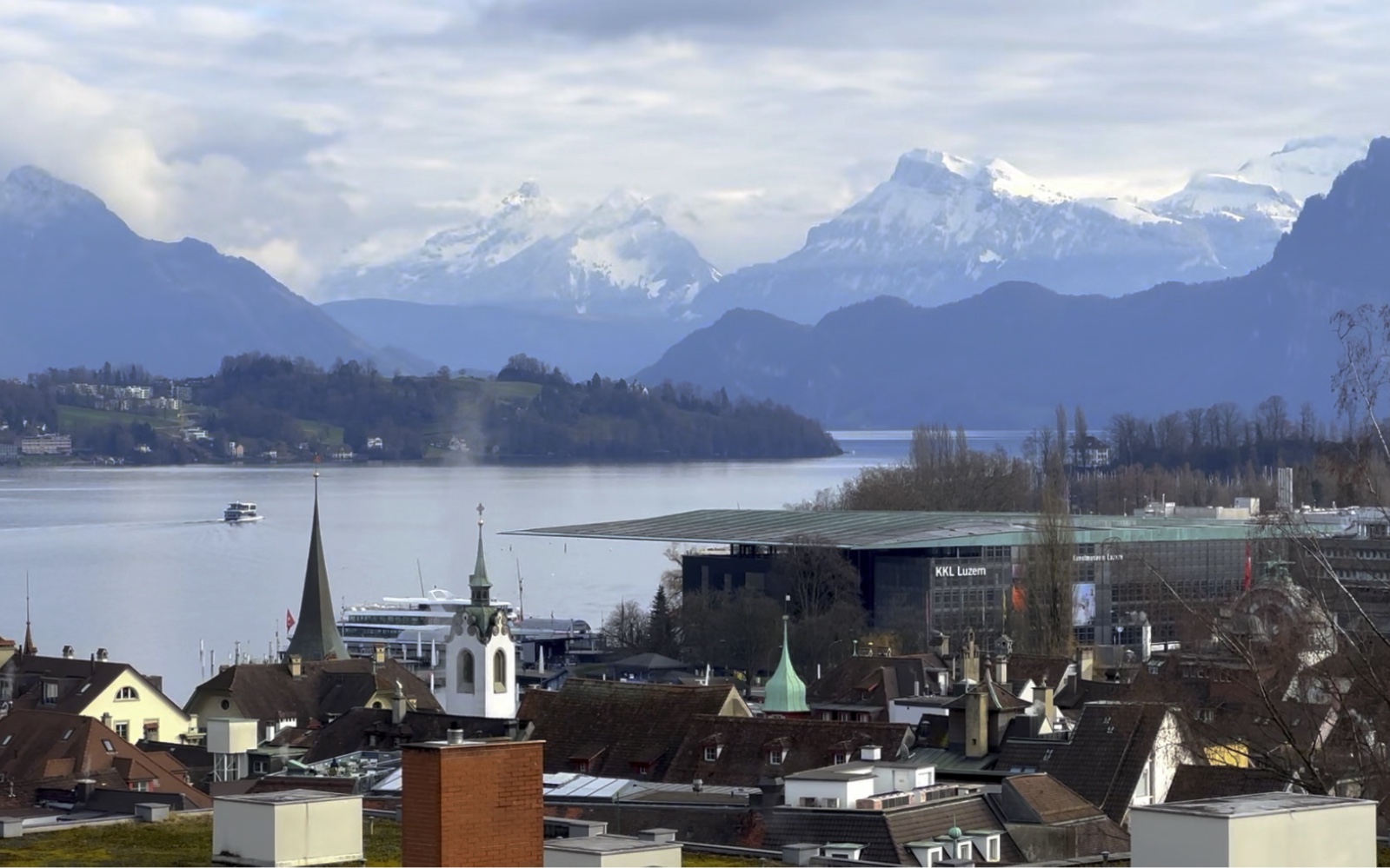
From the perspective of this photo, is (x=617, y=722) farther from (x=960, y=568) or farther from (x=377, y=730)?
(x=960, y=568)

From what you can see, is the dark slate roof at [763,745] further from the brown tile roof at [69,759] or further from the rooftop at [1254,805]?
the rooftop at [1254,805]

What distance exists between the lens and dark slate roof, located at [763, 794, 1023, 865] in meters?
23.5

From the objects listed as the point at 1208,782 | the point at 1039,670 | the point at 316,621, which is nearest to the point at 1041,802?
the point at 1208,782

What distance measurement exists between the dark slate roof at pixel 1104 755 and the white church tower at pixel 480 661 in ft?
42.2

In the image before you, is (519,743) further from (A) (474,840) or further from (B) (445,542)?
(B) (445,542)

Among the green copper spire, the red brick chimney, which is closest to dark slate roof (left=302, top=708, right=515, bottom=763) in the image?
the green copper spire

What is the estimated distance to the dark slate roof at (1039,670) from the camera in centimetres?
4903

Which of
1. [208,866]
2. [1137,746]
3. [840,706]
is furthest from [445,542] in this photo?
[208,866]

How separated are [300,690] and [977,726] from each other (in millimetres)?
26627

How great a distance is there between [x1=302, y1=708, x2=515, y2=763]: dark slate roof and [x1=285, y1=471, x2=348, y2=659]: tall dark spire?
26.1 m

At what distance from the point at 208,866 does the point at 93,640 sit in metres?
76.5

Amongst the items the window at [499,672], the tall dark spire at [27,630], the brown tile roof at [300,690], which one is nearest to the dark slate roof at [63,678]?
the brown tile roof at [300,690]

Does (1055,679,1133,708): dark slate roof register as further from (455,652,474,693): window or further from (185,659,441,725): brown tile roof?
(185,659,441,725): brown tile roof

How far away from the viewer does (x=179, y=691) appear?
7319cm
